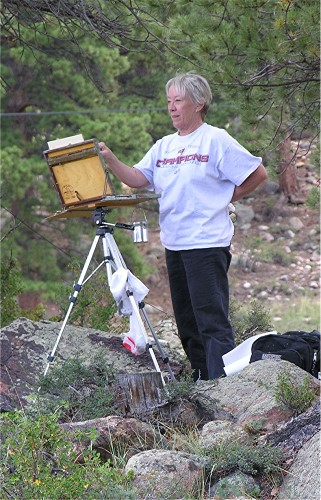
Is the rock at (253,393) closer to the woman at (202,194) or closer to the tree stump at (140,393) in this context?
the tree stump at (140,393)

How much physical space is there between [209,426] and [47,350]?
5.29ft

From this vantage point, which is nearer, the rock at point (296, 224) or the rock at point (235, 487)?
the rock at point (235, 487)

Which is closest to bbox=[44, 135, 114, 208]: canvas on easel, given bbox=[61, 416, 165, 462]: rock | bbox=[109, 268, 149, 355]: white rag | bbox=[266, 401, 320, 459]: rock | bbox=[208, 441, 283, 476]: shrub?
bbox=[109, 268, 149, 355]: white rag

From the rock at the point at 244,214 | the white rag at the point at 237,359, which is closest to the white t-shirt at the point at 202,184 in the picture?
the white rag at the point at 237,359

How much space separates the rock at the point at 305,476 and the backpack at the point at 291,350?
1.44 m

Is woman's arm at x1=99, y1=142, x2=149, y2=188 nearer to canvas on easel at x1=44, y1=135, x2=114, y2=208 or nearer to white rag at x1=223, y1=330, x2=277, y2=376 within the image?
canvas on easel at x1=44, y1=135, x2=114, y2=208

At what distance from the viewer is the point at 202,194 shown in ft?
19.4

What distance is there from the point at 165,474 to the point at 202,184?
2.11 meters

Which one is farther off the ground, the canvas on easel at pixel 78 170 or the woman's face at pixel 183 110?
the woman's face at pixel 183 110

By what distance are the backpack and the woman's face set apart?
130cm

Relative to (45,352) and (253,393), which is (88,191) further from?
(253,393)

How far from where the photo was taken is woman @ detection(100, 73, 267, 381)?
19.4 ft

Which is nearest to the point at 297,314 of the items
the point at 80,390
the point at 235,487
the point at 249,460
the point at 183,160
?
the point at 183,160

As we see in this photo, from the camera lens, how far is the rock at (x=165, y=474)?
4156 mm
